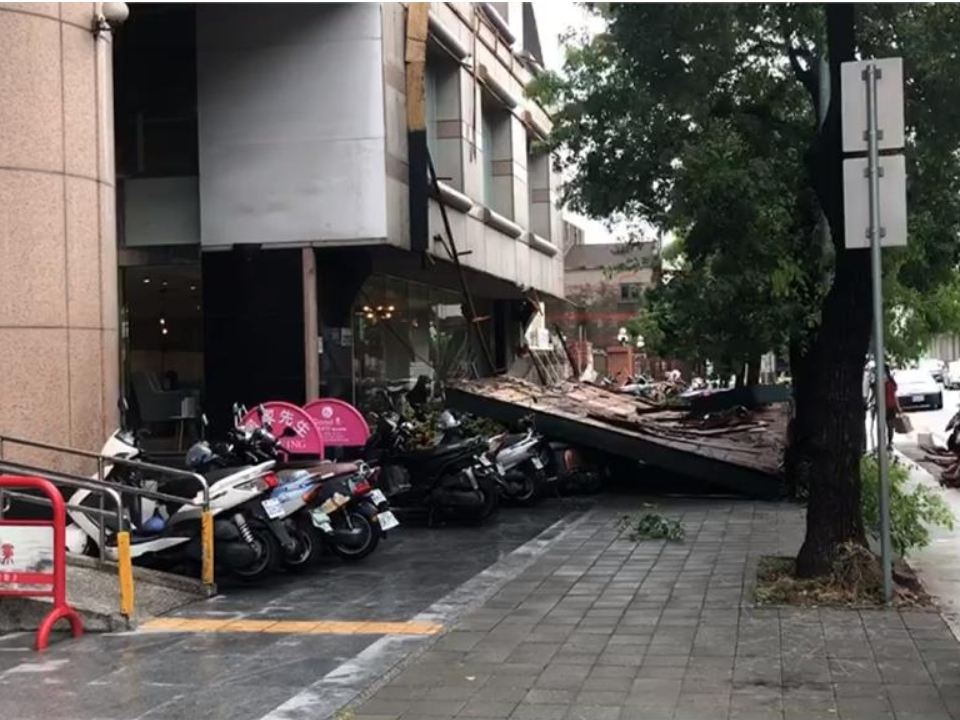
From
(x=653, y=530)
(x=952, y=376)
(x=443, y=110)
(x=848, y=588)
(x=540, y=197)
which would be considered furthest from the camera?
(x=952, y=376)

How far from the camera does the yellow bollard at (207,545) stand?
8.11 m

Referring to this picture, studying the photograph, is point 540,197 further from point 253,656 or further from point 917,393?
point 253,656

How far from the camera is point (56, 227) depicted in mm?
9531

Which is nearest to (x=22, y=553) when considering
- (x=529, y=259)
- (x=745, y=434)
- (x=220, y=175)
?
(x=220, y=175)

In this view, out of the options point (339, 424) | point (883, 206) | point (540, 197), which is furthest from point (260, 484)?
point (540, 197)

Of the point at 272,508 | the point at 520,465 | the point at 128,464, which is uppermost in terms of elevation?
the point at 128,464

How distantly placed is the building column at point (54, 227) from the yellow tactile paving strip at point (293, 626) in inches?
108

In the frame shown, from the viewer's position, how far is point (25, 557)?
7.04 metres

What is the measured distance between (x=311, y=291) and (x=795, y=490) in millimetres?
6728

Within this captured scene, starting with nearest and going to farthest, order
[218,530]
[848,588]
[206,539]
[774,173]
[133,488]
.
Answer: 1. [848,588]
2. [133,488]
3. [206,539]
4. [218,530]
5. [774,173]

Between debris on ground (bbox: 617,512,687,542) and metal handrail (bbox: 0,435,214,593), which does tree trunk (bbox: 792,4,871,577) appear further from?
metal handrail (bbox: 0,435,214,593)

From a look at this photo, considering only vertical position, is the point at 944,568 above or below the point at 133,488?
below

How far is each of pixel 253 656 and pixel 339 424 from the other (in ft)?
18.6

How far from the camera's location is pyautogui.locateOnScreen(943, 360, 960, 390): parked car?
53925mm
